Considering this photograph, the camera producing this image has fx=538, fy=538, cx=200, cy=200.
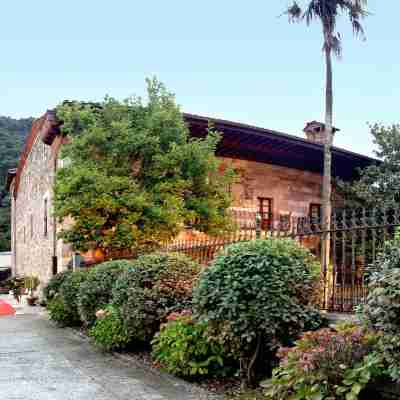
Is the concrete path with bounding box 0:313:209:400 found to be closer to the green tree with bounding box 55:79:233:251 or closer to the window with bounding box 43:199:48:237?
the green tree with bounding box 55:79:233:251

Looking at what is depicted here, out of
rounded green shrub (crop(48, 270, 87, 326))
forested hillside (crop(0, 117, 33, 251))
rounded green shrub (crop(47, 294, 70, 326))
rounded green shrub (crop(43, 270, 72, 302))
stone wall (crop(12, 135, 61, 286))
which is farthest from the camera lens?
forested hillside (crop(0, 117, 33, 251))

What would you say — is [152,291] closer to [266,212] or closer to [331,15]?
[266,212]

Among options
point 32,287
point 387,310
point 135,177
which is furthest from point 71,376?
point 32,287

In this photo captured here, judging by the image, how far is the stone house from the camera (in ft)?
51.1

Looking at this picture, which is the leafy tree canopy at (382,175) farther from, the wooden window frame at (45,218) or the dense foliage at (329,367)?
the dense foliage at (329,367)

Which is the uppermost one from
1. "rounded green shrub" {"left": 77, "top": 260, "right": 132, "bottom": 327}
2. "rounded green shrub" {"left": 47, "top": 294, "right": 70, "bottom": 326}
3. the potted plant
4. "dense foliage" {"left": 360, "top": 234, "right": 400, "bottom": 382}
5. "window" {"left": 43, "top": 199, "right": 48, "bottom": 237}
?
"window" {"left": 43, "top": 199, "right": 48, "bottom": 237}

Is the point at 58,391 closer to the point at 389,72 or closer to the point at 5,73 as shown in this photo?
the point at 389,72

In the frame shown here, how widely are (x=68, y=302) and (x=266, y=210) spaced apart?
9048 millimetres

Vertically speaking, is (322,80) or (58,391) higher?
(322,80)

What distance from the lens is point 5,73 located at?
109 ft

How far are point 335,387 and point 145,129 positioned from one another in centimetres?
923

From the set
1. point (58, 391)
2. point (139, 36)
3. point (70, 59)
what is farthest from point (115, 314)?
point (70, 59)

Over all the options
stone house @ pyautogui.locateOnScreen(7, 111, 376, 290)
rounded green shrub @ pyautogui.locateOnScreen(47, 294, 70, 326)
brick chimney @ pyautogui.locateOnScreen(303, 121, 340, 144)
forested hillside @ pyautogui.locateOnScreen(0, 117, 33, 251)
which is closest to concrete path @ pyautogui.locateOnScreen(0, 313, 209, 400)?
rounded green shrub @ pyautogui.locateOnScreen(47, 294, 70, 326)

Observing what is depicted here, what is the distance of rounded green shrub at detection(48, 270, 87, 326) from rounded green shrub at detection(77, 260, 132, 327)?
34.5 inches
